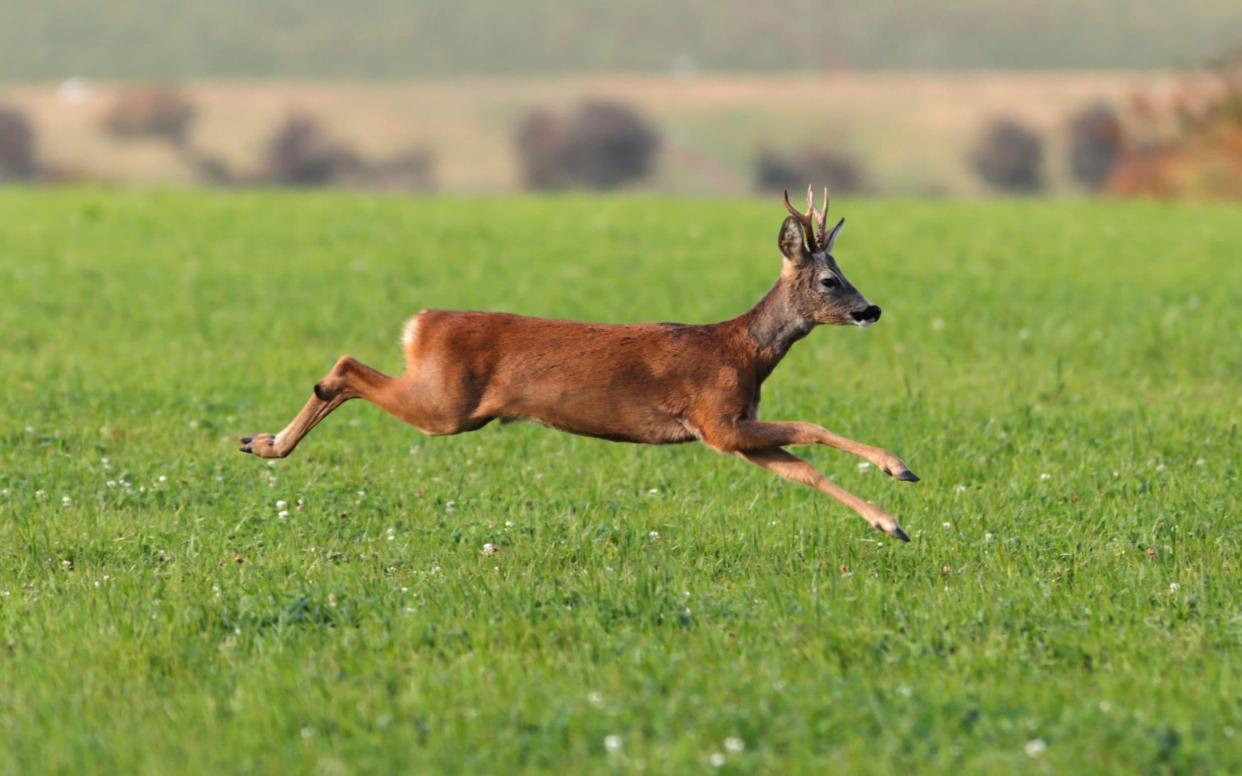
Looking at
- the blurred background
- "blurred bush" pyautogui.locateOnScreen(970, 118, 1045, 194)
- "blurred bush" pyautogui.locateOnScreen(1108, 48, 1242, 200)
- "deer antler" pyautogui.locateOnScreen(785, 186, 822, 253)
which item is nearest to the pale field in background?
the blurred background

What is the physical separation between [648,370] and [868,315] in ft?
3.27

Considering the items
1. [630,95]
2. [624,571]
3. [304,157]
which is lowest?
[304,157]

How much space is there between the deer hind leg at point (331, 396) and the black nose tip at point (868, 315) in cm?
215

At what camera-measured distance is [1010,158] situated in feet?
290

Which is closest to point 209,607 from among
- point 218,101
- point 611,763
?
point 611,763

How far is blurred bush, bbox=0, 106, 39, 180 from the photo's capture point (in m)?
84.6

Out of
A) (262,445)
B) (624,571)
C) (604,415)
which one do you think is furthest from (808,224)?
(262,445)

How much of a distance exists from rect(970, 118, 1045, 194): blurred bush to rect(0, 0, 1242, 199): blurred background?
130mm

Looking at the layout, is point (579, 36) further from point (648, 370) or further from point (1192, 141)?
point (648, 370)

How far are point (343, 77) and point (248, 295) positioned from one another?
3973 inches

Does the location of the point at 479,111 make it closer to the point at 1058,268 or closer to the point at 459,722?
the point at 1058,268

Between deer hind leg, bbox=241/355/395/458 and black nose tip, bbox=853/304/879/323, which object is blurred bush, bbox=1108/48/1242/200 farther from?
deer hind leg, bbox=241/355/395/458

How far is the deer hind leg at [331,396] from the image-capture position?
8.84 metres

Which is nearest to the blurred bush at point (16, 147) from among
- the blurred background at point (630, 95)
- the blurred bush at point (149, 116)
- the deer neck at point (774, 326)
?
the blurred background at point (630, 95)
